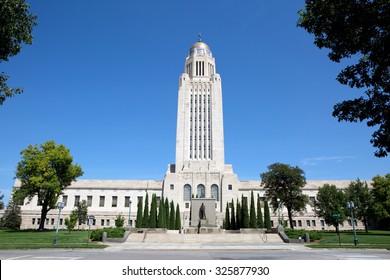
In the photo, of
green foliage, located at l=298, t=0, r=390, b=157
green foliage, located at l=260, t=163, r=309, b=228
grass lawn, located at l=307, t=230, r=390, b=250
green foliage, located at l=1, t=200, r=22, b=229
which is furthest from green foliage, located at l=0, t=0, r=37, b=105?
green foliage, located at l=1, t=200, r=22, b=229

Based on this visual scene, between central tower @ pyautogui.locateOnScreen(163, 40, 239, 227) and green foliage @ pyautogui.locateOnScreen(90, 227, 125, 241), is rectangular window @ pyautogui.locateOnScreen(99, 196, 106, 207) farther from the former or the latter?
green foliage @ pyautogui.locateOnScreen(90, 227, 125, 241)

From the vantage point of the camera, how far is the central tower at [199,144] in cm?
6275

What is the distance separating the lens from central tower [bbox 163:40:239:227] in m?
62.8

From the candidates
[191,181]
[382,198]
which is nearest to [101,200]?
[191,181]

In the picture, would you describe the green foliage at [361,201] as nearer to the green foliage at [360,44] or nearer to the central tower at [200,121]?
the central tower at [200,121]

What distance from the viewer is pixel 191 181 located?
64.1 m

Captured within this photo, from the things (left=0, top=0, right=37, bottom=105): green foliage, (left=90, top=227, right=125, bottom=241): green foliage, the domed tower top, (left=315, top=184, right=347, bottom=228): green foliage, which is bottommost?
(left=90, top=227, right=125, bottom=241): green foliage

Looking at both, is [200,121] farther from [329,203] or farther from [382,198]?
[382,198]

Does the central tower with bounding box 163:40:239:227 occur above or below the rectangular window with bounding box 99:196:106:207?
above

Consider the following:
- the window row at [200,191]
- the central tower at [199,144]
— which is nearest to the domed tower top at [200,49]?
the central tower at [199,144]

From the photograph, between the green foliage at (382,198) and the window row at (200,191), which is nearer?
the green foliage at (382,198)

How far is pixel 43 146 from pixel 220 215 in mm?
34220

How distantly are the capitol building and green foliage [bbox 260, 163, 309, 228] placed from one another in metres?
12.6
